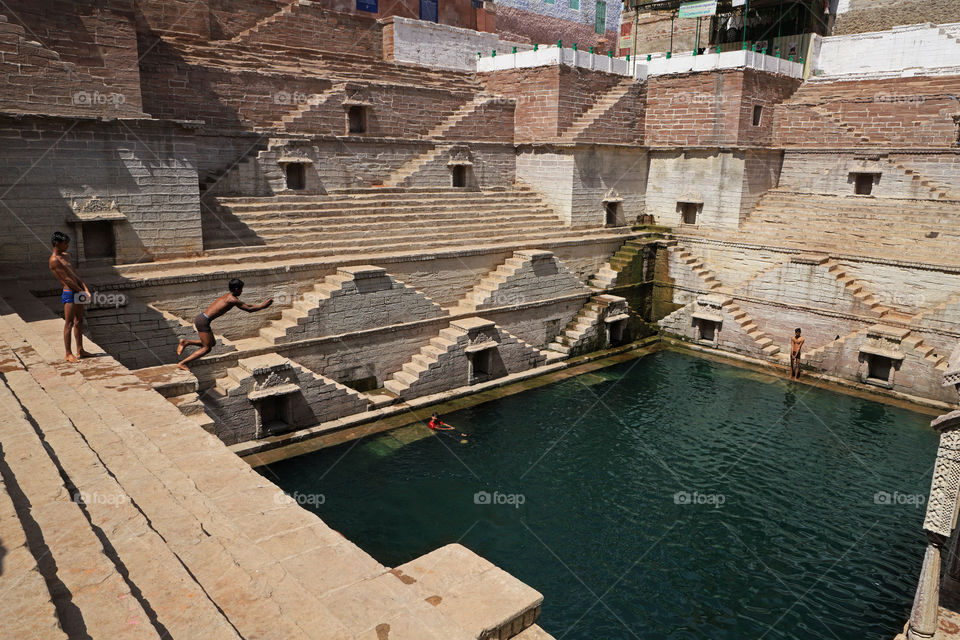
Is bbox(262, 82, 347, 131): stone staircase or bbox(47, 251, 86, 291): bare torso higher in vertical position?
bbox(262, 82, 347, 131): stone staircase

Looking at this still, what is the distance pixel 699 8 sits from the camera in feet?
79.0

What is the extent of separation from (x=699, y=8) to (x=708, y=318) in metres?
11.9

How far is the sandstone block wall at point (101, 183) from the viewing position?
1208cm

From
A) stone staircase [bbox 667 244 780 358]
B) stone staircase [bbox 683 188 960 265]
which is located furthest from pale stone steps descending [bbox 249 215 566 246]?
stone staircase [bbox 683 188 960 265]

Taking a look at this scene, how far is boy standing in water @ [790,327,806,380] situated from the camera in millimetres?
17452

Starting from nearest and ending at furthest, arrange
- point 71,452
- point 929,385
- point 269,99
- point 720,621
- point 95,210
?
1. point 71,452
2. point 720,621
3. point 95,210
4. point 929,385
5. point 269,99

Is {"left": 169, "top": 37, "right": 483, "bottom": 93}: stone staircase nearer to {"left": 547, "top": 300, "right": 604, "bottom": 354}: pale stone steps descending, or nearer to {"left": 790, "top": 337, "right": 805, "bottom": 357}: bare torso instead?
{"left": 547, "top": 300, "right": 604, "bottom": 354}: pale stone steps descending

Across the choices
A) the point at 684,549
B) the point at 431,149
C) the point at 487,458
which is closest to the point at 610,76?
the point at 431,149

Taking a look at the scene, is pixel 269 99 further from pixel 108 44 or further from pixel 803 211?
pixel 803 211

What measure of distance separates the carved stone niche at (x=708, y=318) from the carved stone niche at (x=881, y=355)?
389cm

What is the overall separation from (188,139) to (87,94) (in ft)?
6.12

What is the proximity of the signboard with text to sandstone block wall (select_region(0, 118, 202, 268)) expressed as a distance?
61.1 feet

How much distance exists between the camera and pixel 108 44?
13164 mm

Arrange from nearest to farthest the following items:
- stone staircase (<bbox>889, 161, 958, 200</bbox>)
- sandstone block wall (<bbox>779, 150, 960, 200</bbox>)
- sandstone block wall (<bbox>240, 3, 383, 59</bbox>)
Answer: stone staircase (<bbox>889, 161, 958, 200</bbox>) < sandstone block wall (<bbox>779, 150, 960, 200</bbox>) < sandstone block wall (<bbox>240, 3, 383, 59</bbox>)
